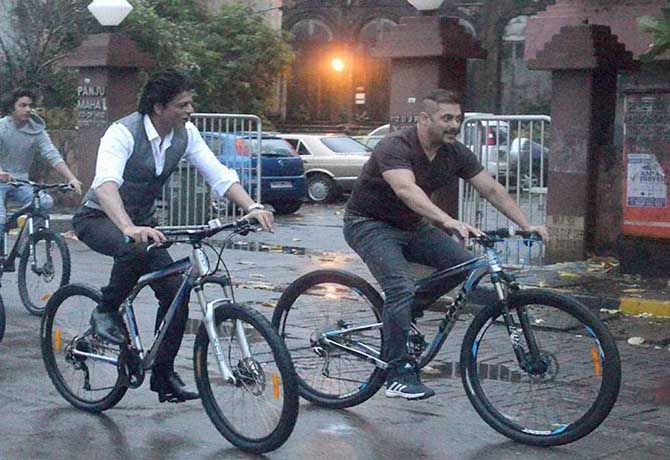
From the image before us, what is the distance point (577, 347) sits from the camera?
657 centimetres

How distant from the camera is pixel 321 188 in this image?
2794 centimetres

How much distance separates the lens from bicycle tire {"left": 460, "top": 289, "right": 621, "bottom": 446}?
21.4 feet

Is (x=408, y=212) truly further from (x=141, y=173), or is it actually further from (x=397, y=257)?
(x=141, y=173)

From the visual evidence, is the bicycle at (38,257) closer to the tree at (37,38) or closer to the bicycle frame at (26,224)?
the bicycle frame at (26,224)

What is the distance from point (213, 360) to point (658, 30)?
5451 millimetres

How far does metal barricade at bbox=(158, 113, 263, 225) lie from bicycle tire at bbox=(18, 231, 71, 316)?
7.03 m

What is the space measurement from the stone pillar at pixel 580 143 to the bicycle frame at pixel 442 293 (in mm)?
7359

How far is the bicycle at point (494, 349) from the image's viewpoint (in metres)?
6.59

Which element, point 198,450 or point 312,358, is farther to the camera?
point 312,358

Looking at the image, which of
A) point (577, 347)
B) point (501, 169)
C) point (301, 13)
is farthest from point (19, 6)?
point (301, 13)

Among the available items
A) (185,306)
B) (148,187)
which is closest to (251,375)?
(185,306)

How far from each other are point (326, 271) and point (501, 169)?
7350mm

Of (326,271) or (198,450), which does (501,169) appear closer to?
(326,271)

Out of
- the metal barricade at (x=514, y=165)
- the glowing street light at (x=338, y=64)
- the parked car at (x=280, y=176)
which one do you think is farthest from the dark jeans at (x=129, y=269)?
the glowing street light at (x=338, y=64)
